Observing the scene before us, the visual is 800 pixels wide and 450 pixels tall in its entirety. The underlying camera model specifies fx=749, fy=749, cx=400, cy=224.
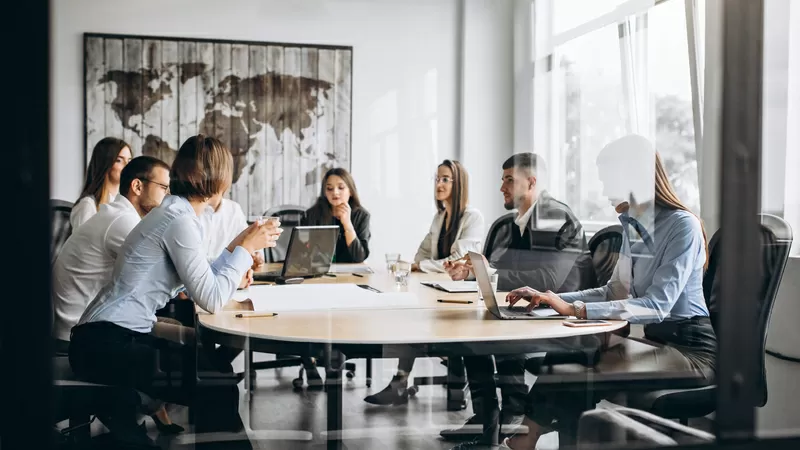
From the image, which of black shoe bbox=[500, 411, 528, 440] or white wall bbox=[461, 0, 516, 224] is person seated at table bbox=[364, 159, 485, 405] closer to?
black shoe bbox=[500, 411, 528, 440]

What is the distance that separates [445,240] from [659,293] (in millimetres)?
1780

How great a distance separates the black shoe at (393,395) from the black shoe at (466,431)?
45 cm

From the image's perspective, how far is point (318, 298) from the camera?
268 centimetres

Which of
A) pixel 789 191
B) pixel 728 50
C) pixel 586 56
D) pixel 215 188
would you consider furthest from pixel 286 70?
pixel 728 50

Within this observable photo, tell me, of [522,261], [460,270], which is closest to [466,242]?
[522,261]

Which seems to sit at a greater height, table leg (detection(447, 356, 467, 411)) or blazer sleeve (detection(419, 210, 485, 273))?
blazer sleeve (detection(419, 210, 485, 273))

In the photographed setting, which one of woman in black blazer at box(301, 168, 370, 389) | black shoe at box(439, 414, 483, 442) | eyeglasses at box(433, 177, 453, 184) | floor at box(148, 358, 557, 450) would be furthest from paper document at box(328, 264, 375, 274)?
eyeglasses at box(433, 177, 453, 184)

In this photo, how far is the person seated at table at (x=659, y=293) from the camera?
2.48 m

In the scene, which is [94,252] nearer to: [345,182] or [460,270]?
[460,270]

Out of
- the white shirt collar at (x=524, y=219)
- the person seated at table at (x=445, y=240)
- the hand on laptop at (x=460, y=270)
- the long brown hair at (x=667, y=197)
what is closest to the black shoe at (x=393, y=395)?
the person seated at table at (x=445, y=240)

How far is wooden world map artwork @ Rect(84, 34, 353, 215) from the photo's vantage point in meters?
5.24

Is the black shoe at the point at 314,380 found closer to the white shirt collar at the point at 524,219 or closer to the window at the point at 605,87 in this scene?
the white shirt collar at the point at 524,219

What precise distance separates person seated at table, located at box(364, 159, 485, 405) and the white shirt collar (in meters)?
0.25

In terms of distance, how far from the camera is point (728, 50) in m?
1.56
